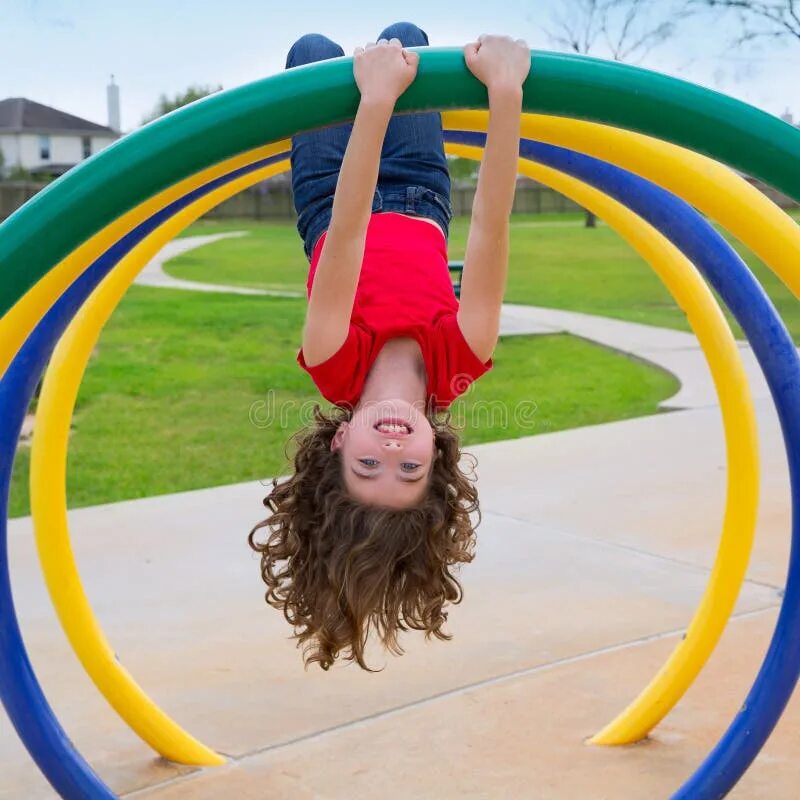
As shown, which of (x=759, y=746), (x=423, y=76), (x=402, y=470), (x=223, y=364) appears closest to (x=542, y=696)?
(x=759, y=746)

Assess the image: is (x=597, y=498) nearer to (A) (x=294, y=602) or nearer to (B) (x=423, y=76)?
(A) (x=294, y=602)

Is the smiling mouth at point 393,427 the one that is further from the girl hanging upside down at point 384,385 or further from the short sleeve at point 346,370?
the short sleeve at point 346,370

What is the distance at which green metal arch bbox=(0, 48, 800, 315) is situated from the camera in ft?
6.21

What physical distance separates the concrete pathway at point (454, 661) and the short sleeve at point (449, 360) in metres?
1.09

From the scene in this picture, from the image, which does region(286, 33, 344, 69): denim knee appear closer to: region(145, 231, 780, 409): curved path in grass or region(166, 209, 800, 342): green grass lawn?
region(145, 231, 780, 409): curved path in grass

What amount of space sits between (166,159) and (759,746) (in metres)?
1.99

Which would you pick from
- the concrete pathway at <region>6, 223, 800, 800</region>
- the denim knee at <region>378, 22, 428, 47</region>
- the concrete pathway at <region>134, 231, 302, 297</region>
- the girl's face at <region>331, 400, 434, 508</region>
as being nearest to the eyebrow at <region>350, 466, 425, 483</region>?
the girl's face at <region>331, 400, 434, 508</region>

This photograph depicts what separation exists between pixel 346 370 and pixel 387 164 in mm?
778

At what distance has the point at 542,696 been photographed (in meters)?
3.63

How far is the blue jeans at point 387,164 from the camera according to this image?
316 cm

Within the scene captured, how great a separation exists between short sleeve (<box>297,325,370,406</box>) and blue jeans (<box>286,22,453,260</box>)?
511 millimetres

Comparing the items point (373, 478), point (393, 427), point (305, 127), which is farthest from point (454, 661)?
point (305, 127)

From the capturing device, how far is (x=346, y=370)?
271 centimetres

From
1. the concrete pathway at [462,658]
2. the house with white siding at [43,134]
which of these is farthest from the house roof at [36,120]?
the concrete pathway at [462,658]
